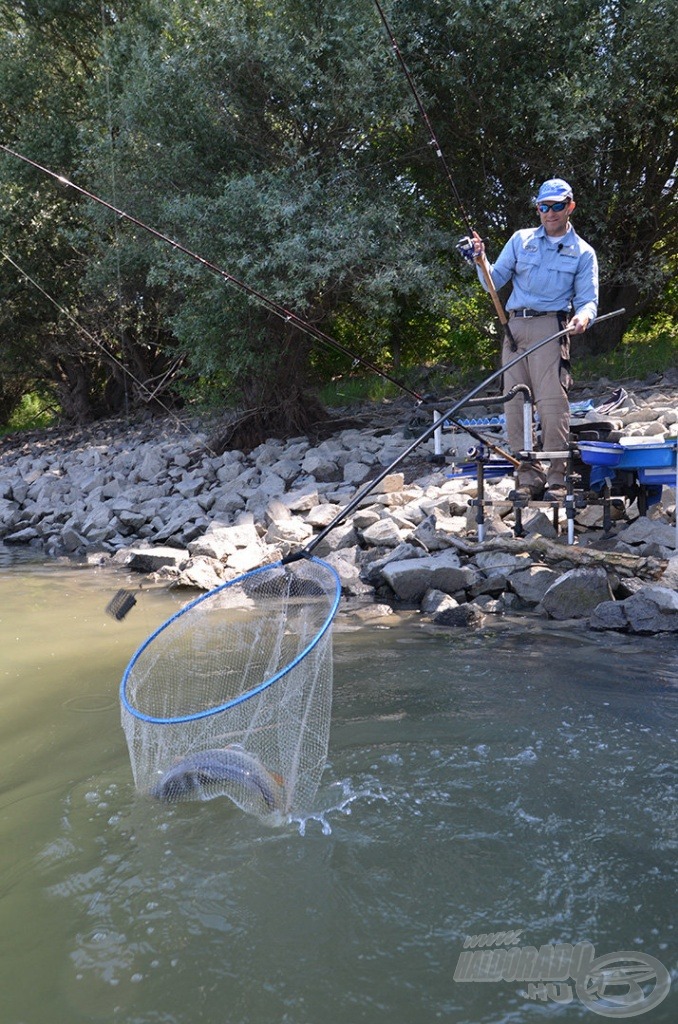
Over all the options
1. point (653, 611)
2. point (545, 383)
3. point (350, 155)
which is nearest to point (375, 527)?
point (545, 383)

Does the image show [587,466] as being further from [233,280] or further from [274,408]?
[274,408]

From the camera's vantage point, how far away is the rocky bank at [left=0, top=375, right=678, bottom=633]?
699 centimetres

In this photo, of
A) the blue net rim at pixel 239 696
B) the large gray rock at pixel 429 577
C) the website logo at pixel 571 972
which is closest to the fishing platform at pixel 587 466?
the large gray rock at pixel 429 577

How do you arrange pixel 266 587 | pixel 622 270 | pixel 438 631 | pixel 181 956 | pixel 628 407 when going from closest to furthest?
pixel 181 956, pixel 266 587, pixel 438 631, pixel 628 407, pixel 622 270

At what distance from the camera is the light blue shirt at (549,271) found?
6969 millimetres

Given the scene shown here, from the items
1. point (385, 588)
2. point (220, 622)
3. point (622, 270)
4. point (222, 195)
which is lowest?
point (385, 588)

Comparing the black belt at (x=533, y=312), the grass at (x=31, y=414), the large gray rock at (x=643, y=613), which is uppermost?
the black belt at (x=533, y=312)

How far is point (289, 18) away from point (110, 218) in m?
4.54

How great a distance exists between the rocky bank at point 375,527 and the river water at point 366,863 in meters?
1.50

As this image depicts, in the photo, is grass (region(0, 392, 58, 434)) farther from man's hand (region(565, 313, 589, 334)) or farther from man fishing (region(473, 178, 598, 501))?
man's hand (region(565, 313, 589, 334))

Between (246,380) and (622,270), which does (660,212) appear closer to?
(622,270)

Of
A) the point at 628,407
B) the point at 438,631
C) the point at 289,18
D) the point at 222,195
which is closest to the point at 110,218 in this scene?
the point at 222,195

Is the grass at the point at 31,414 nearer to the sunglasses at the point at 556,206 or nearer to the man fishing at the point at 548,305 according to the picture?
the man fishing at the point at 548,305

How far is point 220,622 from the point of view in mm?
4461
